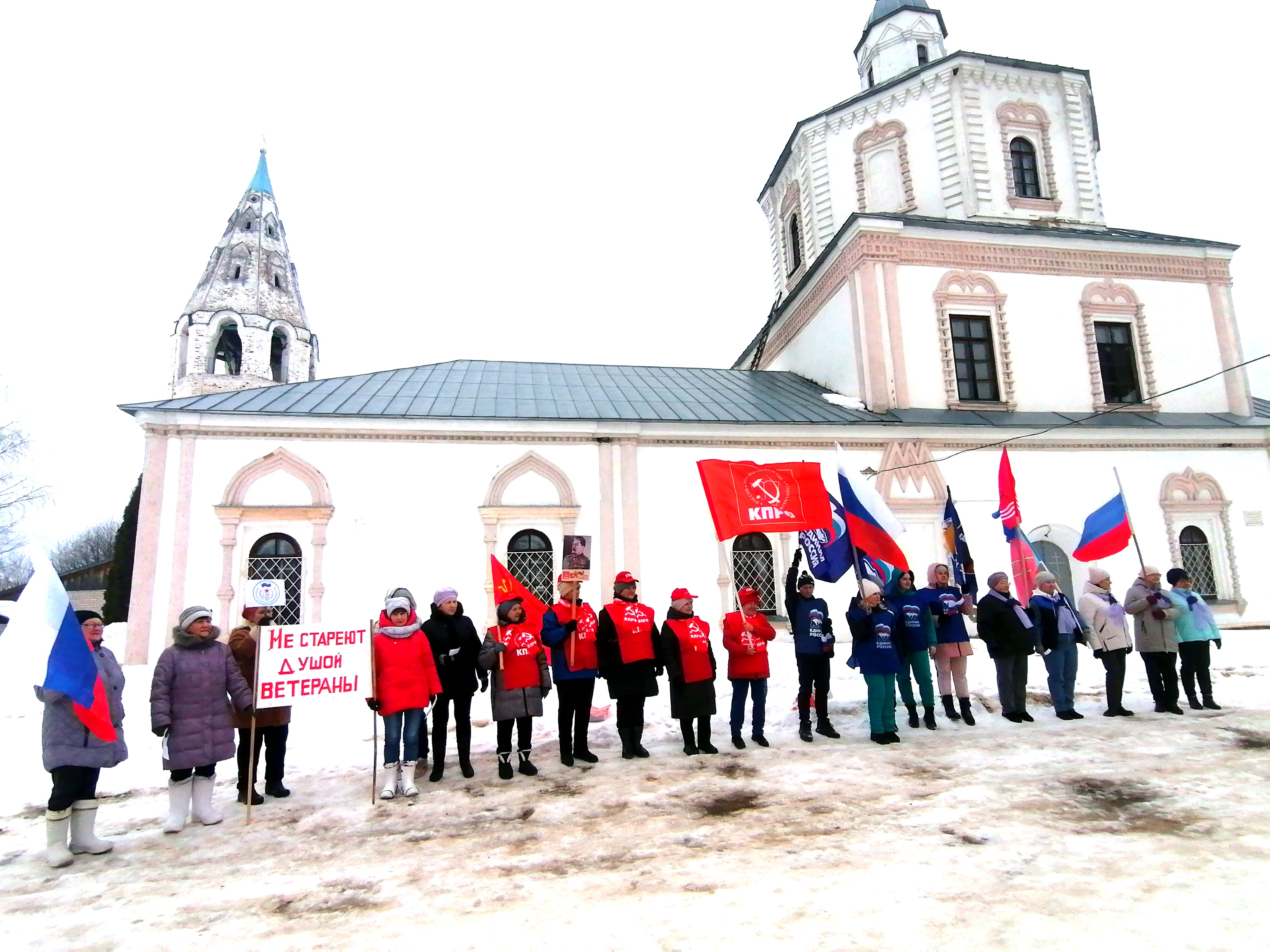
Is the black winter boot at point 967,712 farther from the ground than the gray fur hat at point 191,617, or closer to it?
closer to it

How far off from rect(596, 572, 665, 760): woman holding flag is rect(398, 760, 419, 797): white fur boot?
6.36 feet

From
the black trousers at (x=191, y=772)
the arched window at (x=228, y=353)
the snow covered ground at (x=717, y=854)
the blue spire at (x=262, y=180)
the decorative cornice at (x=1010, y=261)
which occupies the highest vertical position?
the blue spire at (x=262, y=180)

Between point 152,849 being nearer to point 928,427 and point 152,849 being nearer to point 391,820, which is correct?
point 391,820

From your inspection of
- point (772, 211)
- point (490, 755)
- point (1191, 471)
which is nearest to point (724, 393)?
point (772, 211)

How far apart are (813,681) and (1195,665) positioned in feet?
14.9

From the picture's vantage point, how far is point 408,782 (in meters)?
6.06

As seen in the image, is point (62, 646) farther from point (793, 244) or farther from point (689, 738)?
point (793, 244)

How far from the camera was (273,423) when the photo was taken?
45.3 ft

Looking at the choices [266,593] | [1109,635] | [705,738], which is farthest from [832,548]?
[266,593]

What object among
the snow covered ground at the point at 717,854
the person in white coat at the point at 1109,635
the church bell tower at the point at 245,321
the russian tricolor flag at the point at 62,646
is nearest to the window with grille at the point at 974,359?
the person in white coat at the point at 1109,635

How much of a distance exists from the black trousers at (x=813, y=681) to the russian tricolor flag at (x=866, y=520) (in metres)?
1.39

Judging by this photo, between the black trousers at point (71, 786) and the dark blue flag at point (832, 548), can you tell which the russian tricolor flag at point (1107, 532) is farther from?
the black trousers at point (71, 786)

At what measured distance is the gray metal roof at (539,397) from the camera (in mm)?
14430

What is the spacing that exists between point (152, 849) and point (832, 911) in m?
4.46
